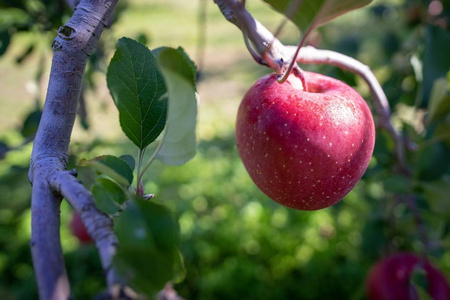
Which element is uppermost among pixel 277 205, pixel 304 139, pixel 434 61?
pixel 304 139

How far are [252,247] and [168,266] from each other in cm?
147

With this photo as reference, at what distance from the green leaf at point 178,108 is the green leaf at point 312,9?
0.08 metres

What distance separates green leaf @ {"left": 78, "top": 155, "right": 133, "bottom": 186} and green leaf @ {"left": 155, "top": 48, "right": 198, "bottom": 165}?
Result: 4 cm

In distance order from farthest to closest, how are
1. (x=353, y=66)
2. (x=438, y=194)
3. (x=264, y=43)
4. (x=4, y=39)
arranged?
(x=4, y=39)
(x=438, y=194)
(x=353, y=66)
(x=264, y=43)

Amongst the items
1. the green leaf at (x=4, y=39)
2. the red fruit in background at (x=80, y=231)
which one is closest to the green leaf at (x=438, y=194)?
the green leaf at (x=4, y=39)

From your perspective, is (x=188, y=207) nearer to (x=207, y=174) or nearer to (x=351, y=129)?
(x=207, y=174)

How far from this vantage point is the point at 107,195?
0.33m

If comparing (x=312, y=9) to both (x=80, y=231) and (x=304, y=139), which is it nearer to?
(x=304, y=139)

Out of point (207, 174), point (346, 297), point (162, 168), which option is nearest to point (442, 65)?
point (346, 297)

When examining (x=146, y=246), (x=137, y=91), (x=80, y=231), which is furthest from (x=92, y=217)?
(x=80, y=231)

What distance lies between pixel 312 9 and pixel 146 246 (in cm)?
21

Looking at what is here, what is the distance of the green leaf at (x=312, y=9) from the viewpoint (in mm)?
344

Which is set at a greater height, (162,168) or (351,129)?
(351,129)

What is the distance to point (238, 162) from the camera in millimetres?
2381
